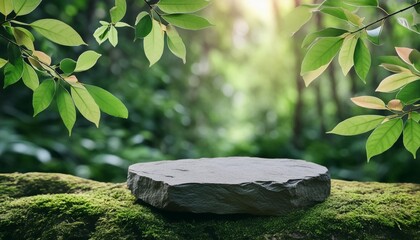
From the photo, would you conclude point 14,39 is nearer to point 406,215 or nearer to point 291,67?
point 406,215

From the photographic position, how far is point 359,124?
103cm

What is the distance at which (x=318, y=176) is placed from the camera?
1325mm

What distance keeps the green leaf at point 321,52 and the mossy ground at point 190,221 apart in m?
0.50

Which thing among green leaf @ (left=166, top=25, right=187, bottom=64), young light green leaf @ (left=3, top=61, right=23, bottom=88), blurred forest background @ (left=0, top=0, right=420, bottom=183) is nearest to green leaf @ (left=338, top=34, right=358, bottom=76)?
green leaf @ (left=166, top=25, right=187, bottom=64)

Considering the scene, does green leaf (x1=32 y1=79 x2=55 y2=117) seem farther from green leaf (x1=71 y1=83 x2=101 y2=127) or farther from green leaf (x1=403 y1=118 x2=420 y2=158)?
green leaf (x1=403 y1=118 x2=420 y2=158)

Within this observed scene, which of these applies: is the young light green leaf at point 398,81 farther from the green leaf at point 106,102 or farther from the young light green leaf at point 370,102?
the green leaf at point 106,102

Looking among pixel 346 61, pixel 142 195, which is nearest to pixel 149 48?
pixel 346 61

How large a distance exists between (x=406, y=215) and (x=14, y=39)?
1.16 m

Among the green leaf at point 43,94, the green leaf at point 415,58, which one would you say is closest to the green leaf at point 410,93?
the green leaf at point 415,58

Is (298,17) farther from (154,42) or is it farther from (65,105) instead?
(65,105)

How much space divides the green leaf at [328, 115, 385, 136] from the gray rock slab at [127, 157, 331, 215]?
283mm

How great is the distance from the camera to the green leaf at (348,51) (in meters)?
Answer: 0.91

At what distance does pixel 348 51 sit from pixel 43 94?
685mm

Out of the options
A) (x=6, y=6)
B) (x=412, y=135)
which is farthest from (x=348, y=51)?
(x=6, y=6)
